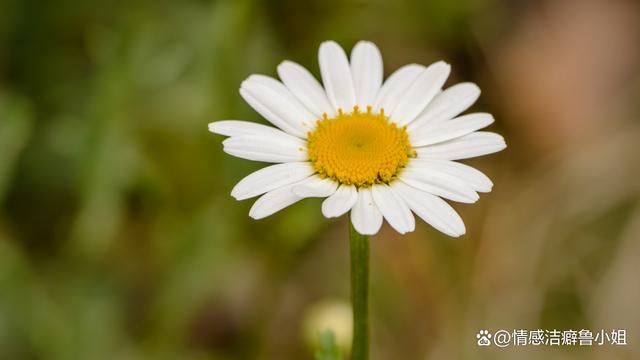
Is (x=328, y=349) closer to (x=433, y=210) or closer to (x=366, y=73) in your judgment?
(x=433, y=210)

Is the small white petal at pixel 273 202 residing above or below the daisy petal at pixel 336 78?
below

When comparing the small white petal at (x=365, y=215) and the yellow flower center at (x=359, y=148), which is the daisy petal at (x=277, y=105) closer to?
the yellow flower center at (x=359, y=148)

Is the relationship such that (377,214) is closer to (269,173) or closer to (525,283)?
(269,173)

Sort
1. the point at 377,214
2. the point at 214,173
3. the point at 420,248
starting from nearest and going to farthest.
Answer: the point at 377,214 → the point at 214,173 → the point at 420,248

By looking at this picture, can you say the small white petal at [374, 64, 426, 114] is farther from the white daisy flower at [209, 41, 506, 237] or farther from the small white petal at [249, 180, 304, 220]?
the small white petal at [249, 180, 304, 220]

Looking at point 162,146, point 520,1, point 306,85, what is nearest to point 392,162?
point 306,85

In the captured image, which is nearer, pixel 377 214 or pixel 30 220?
pixel 377 214

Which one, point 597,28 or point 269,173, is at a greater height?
point 597,28

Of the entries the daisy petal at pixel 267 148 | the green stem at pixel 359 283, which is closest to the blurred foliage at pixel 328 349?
the green stem at pixel 359 283
